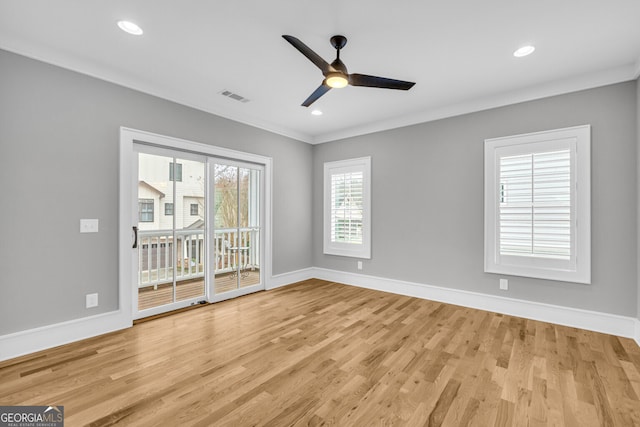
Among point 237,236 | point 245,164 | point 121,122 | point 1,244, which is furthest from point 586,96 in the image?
point 1,244

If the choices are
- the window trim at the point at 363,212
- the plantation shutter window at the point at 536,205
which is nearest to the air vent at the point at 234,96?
the window trim at the point at 363,212

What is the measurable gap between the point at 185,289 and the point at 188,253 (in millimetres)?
483

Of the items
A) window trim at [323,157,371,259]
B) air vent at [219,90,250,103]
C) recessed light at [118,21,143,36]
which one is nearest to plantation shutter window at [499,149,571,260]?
window trim at [323,157,371,259]

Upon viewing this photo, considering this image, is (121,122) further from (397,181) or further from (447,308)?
(447,308)

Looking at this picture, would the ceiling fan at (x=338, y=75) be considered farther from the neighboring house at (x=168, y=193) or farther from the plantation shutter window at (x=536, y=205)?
the neighboring house at (x=168, y=193)

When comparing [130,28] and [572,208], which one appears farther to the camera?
[572,208]

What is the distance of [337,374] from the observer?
89.3 inches

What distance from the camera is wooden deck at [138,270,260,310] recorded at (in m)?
3.57

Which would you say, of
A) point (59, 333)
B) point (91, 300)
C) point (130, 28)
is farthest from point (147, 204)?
point (130, 28)

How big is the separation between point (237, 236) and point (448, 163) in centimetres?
330

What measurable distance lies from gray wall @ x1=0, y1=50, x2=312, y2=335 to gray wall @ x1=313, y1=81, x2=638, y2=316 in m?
3.34

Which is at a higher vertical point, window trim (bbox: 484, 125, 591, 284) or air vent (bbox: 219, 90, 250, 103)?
air vent (bbox: 219, 90, 250, 103)

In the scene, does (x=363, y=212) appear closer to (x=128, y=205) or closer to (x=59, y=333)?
(x=128, y=205)

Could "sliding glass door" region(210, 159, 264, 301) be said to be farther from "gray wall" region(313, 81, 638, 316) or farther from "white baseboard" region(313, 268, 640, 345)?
"white baseboard" region(313, 268, 640, 345)
